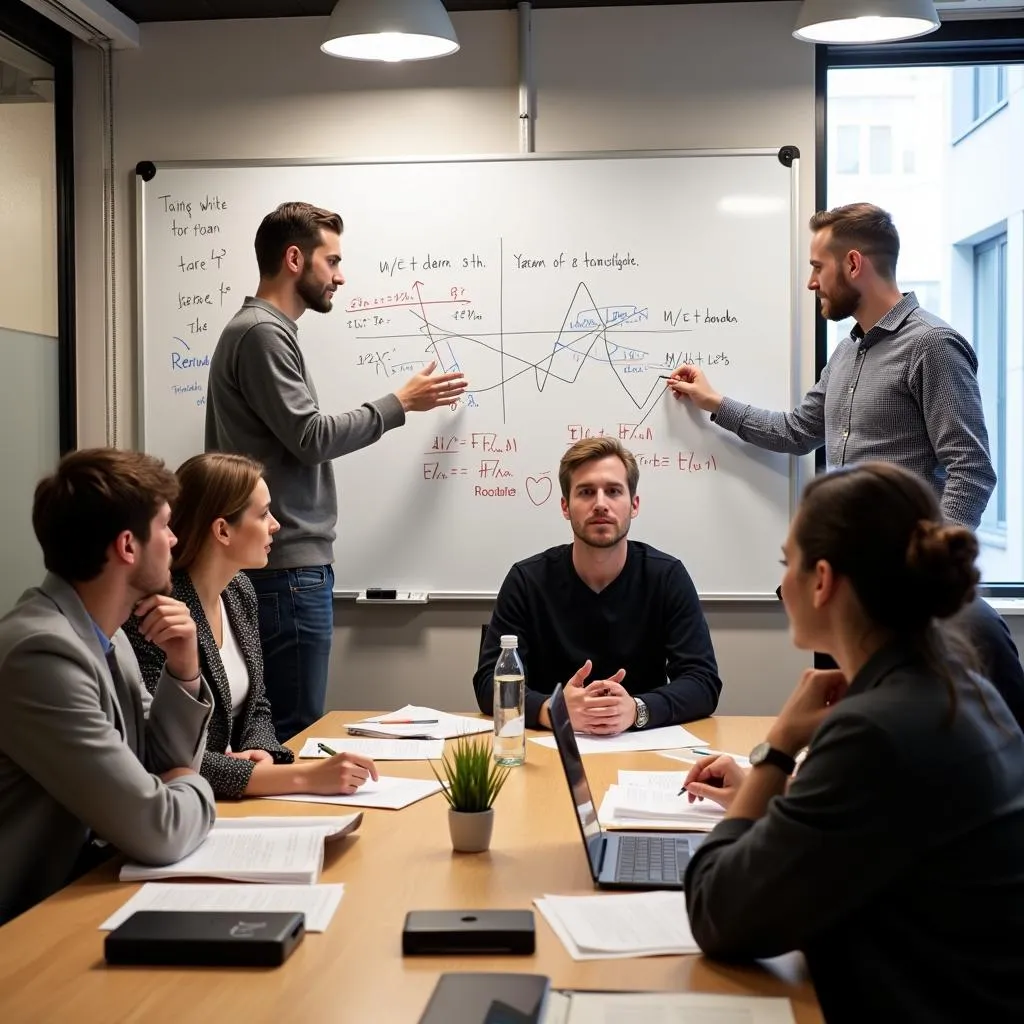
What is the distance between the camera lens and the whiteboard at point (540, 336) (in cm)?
390

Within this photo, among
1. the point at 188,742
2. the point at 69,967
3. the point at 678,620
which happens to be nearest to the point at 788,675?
the point at 678,620

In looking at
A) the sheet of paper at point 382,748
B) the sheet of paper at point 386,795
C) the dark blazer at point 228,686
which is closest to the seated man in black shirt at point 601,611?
the sheet of paper at point 382,748

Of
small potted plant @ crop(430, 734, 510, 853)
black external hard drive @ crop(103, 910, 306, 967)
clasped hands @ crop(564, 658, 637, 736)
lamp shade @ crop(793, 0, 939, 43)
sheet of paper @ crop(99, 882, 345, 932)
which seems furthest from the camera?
lamp shade @ crop(793, 0, 939, 43)

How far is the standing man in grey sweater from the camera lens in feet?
10.9

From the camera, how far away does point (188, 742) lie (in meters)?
1.99

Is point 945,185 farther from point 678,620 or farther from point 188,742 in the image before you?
point 188,742

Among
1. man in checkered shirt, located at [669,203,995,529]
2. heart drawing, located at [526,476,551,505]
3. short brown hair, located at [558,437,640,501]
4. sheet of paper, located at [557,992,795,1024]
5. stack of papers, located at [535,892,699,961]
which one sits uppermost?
man in checkered shirt, located at [669,203,995,529]

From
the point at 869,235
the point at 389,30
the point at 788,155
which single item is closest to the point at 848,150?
the point at 788,155

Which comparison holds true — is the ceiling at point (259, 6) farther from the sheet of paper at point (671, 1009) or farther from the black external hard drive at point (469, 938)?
the sheet of paper at point (671, 1009)

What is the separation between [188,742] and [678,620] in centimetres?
127

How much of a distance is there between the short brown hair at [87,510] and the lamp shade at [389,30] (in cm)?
174

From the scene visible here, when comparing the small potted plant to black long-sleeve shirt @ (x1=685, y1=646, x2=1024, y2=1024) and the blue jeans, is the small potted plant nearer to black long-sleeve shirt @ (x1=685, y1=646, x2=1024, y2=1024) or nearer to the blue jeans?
black long-sleeve shirt @ (x1=685, y1=646, x2=1024, y2=1024)

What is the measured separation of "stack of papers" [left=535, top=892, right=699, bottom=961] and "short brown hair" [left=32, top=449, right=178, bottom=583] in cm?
83

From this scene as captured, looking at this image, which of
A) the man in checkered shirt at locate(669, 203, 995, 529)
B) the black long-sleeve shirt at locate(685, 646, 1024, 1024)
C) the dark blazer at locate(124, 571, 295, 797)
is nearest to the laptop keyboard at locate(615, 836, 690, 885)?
the black long-sleeve shirt at locate(685, 646, 1024, 1024)
